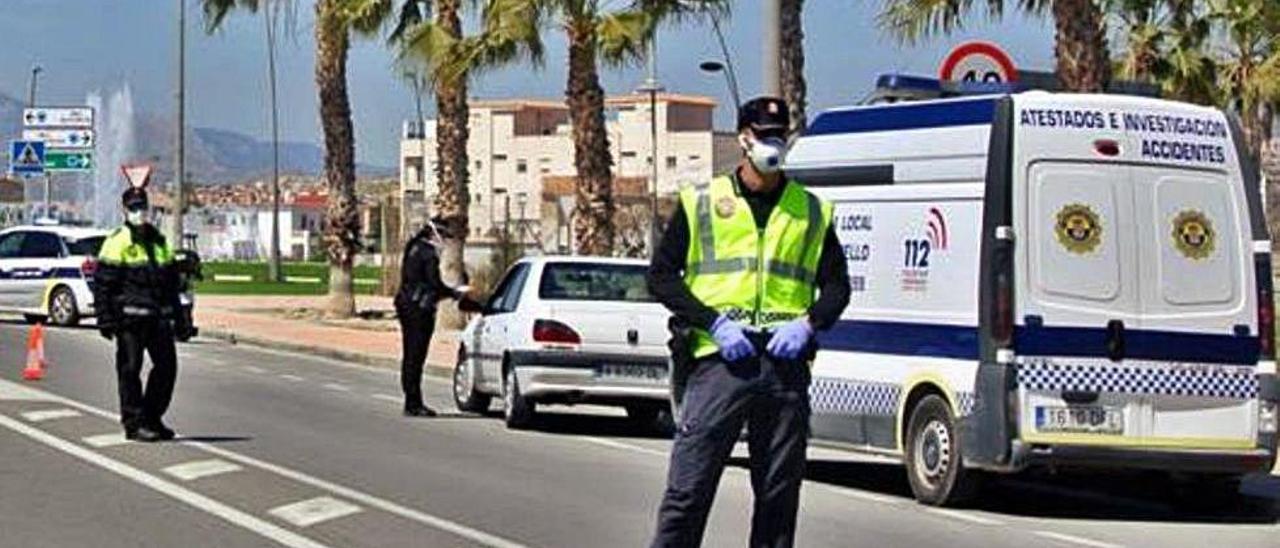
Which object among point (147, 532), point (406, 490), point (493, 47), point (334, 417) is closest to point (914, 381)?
point (406, 490)

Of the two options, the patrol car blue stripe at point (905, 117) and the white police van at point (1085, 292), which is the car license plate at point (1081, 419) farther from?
the patrol car blue stripe at point (905, 117)

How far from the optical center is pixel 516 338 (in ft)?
62.0

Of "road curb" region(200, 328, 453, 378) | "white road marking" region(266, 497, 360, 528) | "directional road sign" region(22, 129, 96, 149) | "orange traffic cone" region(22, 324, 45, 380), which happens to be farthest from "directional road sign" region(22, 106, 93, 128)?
"white road marking" region(266, 497, 360, 528)

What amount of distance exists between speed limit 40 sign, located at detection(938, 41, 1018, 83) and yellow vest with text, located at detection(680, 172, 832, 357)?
9489 millimetres

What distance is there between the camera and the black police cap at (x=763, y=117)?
25.7 ft

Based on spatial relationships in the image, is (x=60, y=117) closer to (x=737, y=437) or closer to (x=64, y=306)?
(x=64, y=306)

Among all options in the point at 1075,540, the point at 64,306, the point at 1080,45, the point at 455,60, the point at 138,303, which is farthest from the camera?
the point at 64,306

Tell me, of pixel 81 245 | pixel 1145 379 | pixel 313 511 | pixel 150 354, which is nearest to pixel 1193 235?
pixel 1145 379

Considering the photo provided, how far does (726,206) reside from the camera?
7.80 m

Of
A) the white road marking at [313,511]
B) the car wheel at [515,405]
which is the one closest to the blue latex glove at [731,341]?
the white road marking at [313,511]

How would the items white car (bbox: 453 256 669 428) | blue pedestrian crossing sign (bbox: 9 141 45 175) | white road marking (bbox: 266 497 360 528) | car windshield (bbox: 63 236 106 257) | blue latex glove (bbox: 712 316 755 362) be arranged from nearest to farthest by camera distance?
blue latex glove (bbox: 712 316 755 362)
white road marking (bbox: 266 497 360 528)
white car (bbox: 453 256 669 428)
car windshield (bbox: 63 236 106 257)
blue pedestrian crossing sign (bbox: 9 141 45 175)

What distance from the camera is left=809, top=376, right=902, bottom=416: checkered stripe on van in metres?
14.2

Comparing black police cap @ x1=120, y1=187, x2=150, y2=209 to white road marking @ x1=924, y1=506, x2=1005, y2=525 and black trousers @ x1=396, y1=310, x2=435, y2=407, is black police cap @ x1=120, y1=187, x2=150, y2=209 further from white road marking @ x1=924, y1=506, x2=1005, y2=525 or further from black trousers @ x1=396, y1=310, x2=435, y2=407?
white road marking @ x1=924, y1=506, x2=1005, y2=525

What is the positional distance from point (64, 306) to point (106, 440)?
68.6ft
